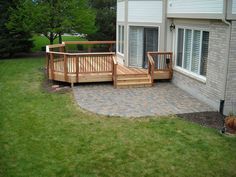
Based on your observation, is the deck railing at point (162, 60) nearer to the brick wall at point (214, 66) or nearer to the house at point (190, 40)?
the house at point (190, 40)

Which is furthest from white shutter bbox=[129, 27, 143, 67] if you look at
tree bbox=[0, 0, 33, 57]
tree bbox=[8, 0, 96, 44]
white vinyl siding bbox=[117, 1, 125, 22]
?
tree bbox=[0, 0, 33, 57]

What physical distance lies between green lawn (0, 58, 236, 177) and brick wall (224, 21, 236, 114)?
5.83 feet

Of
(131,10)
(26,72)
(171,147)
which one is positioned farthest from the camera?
(26,72)

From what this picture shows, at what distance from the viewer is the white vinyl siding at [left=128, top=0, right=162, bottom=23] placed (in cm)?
1571

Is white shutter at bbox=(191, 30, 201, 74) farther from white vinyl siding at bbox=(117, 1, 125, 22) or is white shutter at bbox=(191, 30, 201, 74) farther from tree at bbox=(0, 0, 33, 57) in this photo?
tree at bbox=(0, 0, 33, 57)

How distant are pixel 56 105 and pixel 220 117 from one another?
17.9ft

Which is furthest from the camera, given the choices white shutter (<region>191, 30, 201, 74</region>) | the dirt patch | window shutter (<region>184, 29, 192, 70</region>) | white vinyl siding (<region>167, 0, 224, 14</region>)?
window shutter (<region>184, 29, 192, 70</region>)

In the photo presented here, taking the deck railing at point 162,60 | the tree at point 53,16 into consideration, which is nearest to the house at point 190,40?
the deck railing at point 162,60

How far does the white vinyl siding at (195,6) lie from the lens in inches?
420

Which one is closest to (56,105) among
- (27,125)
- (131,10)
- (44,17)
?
(27,125)

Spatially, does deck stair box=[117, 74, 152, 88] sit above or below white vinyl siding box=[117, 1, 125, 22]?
below

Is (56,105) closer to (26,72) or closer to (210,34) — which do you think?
(210,34)

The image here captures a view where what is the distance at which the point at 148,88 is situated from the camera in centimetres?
1429

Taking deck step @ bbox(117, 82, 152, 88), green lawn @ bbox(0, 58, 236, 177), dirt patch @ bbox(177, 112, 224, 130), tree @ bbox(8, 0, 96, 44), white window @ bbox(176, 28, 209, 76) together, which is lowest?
green lawn @ bbox(0, 58, 236, 177)
